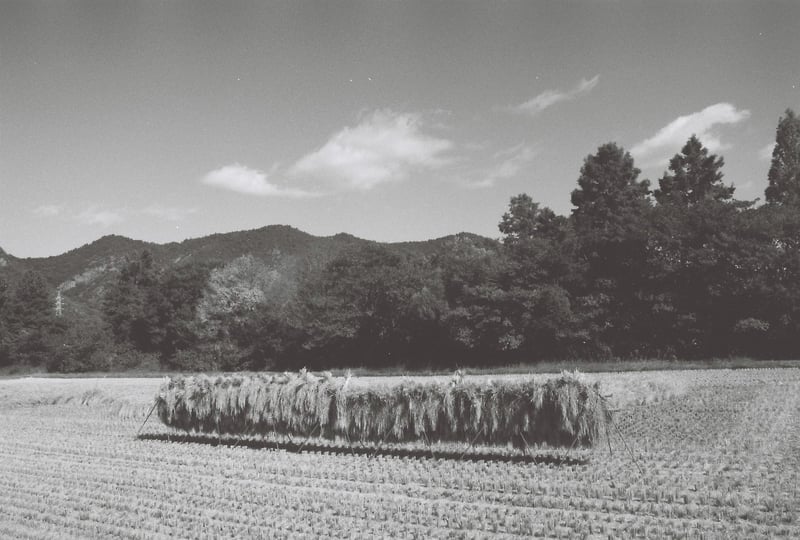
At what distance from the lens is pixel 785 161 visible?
52938 mm

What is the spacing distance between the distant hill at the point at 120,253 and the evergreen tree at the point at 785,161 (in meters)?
56.1

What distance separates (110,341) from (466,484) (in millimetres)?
57681

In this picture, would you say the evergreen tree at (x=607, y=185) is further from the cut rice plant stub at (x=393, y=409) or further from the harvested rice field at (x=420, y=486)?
the cut rice plant stub at (x=393, y=409)

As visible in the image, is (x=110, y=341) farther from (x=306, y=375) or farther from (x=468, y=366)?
(x=306, y=375)

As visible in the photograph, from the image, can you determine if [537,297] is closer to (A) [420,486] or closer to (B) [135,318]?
(A) [420,486]

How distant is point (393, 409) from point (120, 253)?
146m

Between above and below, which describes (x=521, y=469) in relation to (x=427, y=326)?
below

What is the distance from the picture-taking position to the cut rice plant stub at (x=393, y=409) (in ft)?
42.6

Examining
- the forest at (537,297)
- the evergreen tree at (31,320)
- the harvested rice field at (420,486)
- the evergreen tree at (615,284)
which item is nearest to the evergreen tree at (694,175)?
the forest at (537,297)

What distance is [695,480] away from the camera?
425 inches

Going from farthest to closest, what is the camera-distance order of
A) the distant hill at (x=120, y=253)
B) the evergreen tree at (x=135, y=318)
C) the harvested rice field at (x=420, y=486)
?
the distant hill at (x=120, y=253) < the evergreen tree at (x=135, y=318) < the harvested rice field at (x=420, y=486)

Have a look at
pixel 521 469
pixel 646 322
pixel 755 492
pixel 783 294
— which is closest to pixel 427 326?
pixel 646 322

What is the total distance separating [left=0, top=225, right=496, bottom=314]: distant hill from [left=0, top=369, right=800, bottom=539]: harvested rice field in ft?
285

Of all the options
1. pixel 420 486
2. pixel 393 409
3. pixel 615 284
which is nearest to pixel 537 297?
pixel 615 284
